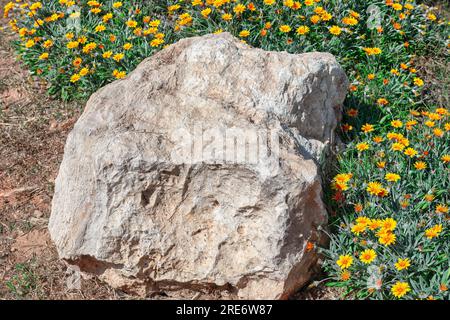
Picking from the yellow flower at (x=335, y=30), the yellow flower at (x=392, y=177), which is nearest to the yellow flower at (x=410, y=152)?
the yellow flower at (x=392, y=177)

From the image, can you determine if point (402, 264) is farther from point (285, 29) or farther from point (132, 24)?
point (132, 24)

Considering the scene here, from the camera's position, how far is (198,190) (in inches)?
149

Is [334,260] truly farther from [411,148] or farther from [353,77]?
[353,77]

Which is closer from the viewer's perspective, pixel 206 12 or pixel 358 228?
pixel 358 228

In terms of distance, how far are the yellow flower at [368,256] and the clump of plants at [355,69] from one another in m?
0.02

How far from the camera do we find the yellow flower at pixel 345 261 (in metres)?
3.72

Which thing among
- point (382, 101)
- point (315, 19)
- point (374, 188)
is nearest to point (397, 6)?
point (315, 19)

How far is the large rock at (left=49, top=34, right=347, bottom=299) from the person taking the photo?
3.66 meters

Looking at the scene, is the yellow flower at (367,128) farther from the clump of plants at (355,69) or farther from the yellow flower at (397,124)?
the yellow flower at (397,124)

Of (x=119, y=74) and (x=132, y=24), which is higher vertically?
(x=132, y=24)

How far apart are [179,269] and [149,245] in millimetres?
236

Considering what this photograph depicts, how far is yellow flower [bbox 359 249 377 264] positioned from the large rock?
301 mm

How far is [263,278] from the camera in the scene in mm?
3764

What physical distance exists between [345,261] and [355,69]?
2376 mm
